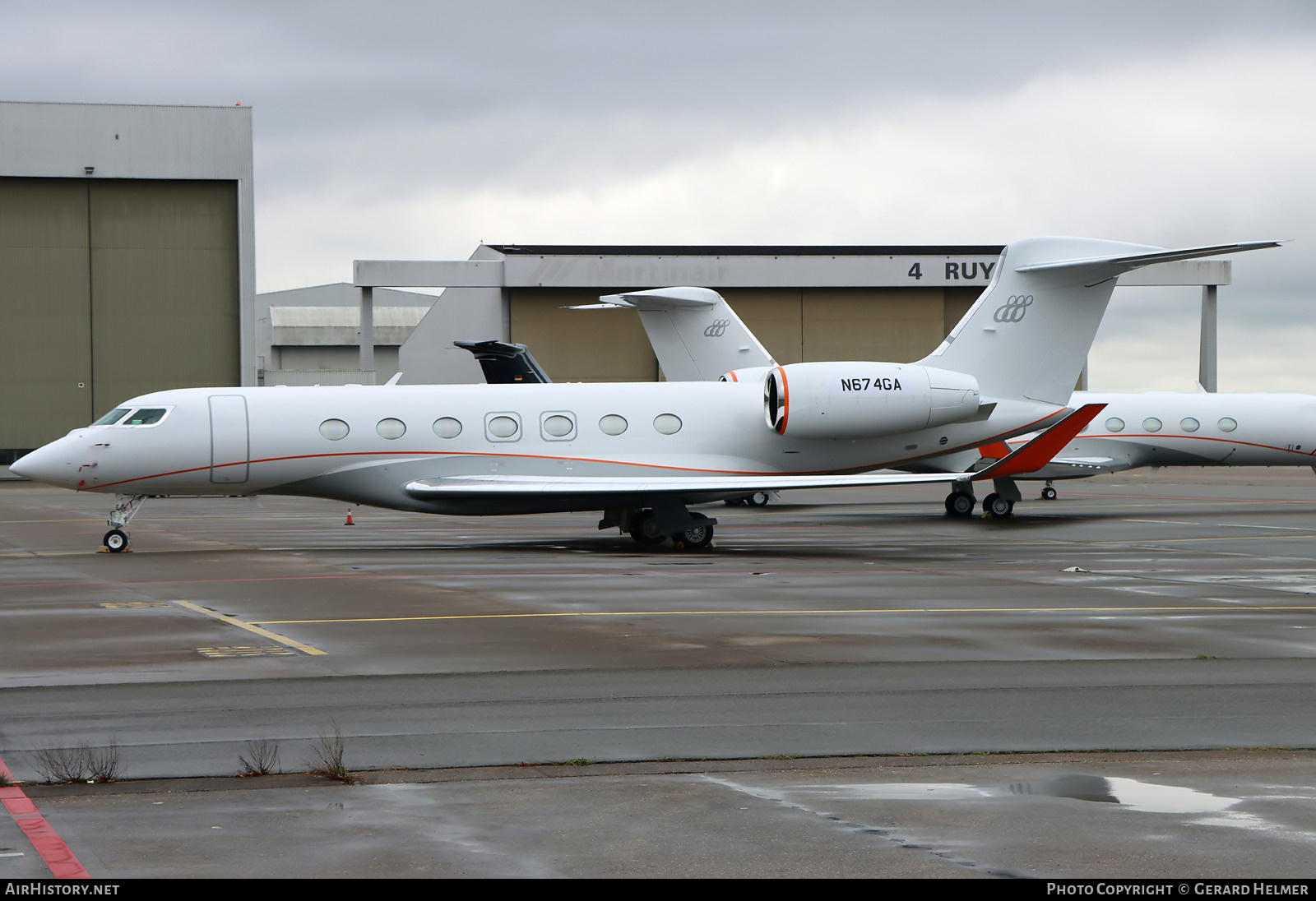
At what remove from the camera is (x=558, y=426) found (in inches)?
1003

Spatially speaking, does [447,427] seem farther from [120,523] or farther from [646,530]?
[120,523]

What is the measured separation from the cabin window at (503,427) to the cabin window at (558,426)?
0.45m

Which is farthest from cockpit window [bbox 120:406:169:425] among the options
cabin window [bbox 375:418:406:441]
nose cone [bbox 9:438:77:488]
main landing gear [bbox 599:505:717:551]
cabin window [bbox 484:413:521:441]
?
main landing gear [bbox 599:505:717:551]

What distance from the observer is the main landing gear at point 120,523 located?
950 inches

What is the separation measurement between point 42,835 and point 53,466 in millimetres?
18811

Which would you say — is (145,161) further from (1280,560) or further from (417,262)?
(1280,560)

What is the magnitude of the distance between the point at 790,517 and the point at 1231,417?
11816 millimetres

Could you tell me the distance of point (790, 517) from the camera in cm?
3466

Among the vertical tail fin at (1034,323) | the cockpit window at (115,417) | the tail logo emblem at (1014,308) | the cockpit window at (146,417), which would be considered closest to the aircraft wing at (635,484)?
the vertical tail fin at (1034,323)

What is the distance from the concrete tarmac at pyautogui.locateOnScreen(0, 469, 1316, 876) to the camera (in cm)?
853

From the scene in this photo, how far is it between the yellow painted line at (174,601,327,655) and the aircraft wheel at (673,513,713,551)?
1009 centimetres

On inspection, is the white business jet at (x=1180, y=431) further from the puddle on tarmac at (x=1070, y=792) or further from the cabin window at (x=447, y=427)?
the puddle on tarmac at (x=1070, y=792)
